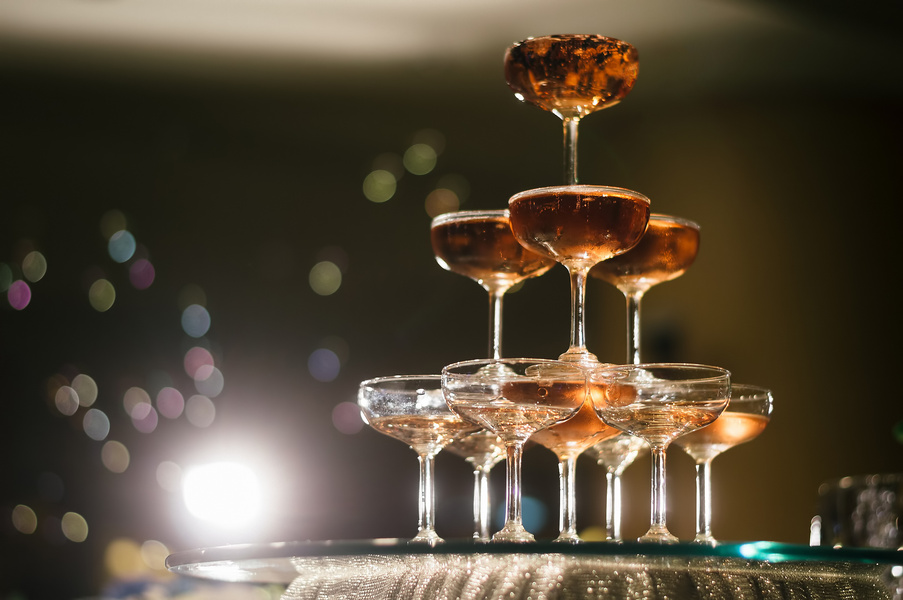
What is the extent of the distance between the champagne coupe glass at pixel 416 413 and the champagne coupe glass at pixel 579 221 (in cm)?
11

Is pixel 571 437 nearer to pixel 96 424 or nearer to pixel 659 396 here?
pixel 659 396

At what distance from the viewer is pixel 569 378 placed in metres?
0.75

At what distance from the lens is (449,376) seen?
756 millimetres

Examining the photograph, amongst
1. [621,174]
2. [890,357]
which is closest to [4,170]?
[621,174]

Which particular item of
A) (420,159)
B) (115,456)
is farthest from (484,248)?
(115,456)

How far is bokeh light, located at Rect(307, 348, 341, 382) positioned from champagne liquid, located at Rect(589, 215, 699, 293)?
4471 mm

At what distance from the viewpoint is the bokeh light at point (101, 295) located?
17.2 feet

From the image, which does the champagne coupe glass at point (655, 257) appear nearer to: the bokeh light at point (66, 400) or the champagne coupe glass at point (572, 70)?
the champagne coupe glass at point (572, 70)

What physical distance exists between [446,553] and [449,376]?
0.21 m

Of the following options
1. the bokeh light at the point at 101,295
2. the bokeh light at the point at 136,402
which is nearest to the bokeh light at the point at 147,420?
the bokeh light at the point at 136,402

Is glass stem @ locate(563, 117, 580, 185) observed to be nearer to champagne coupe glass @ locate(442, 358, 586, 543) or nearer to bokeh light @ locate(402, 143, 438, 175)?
champagne coupe glass @ locate(442, 358, 586, 543)

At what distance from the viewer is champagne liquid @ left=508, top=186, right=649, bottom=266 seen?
0.84 metres

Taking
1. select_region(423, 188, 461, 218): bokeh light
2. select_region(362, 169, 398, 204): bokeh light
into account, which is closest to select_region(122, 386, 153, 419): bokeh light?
select_region(362, 169, 398, 204): bokeh light

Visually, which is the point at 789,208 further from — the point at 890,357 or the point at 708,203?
the point at 890,357
